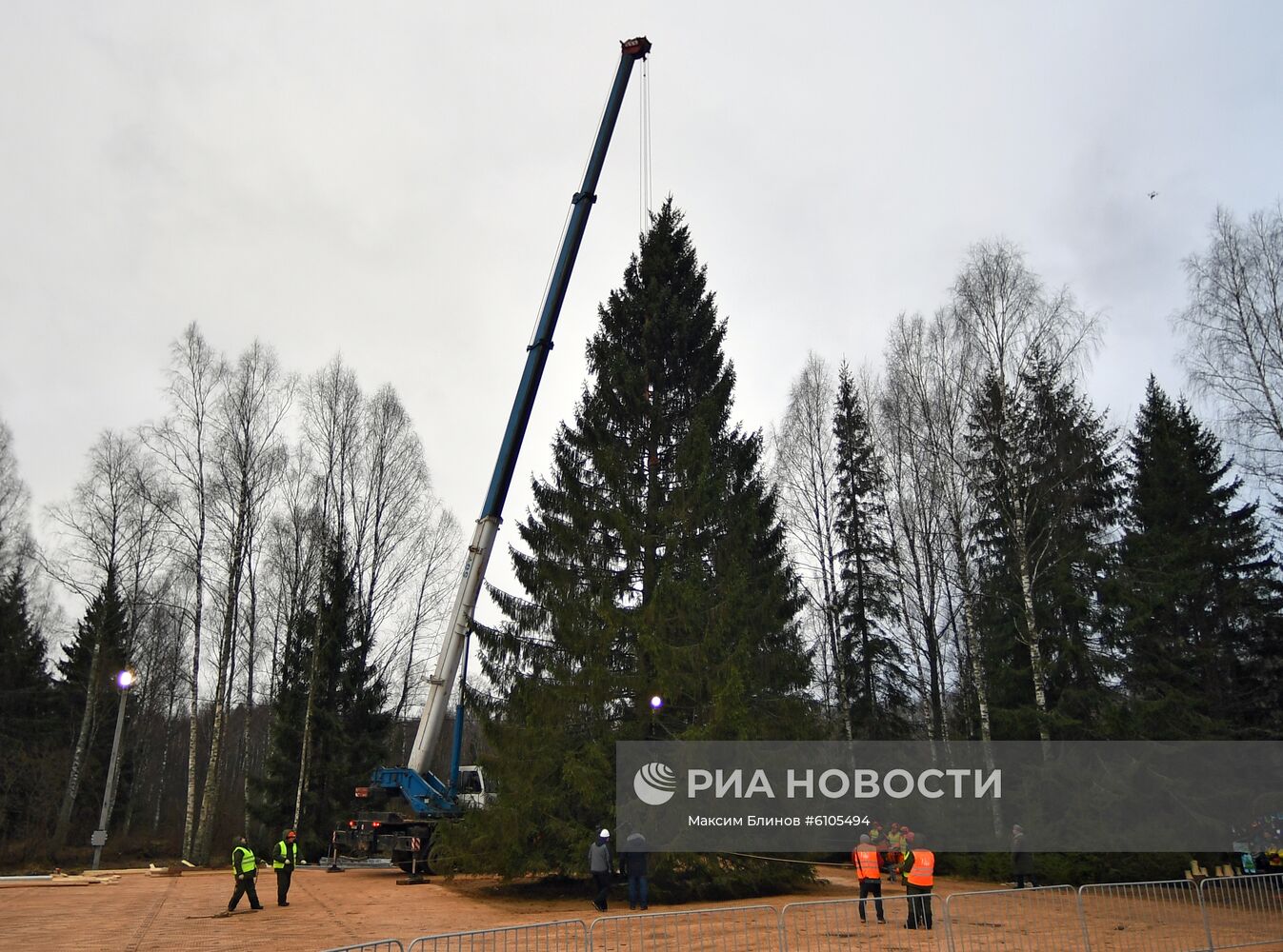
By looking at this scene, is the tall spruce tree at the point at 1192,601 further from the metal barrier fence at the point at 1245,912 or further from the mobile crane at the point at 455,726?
the mobile crane at the point at 455,726

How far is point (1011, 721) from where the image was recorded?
20094 millimetres

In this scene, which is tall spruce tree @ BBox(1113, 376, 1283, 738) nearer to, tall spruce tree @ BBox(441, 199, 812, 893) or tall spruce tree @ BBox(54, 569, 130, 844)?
tall spruce tree @ BBox(441, 199, 812, 893)

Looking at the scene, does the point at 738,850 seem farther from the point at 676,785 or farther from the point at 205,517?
the point at 205,517

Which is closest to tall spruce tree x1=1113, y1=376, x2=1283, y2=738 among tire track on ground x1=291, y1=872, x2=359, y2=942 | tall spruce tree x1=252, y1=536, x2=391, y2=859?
tire track on ground x1=291, y1=872, x2=359, y2=942

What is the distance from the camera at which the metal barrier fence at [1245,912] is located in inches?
460

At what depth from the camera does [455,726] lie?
67.7ft

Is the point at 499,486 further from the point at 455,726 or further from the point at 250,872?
the point at 250,872

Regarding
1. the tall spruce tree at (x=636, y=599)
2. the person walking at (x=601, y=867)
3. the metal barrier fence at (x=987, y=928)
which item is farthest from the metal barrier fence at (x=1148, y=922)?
the person walking at (x=601, y=867)

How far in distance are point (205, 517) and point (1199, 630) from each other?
29.0 metres

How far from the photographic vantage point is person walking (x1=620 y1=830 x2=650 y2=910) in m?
14.4

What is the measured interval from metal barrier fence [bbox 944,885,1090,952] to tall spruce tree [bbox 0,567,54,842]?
1317 inches

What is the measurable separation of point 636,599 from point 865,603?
1293 centimetres

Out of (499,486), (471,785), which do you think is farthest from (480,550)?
(471,785)

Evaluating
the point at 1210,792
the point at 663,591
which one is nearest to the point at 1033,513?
the point at 1210,792
